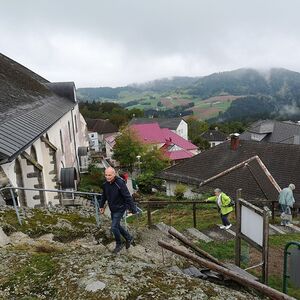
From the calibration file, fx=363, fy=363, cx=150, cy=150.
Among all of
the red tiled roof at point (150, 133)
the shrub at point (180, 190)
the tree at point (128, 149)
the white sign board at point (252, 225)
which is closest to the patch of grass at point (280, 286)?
the white sign board at point (252, 225)

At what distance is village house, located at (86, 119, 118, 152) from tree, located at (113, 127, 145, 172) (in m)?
28.7

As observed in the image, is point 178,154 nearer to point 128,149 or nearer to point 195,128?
point 128,149

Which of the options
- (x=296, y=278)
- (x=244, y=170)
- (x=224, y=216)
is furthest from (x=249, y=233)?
(x=244, y=170)

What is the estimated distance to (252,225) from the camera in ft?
21.3

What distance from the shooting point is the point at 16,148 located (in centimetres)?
1038

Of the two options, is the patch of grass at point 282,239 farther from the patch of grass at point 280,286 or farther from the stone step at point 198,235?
the patch of grass at point 280,286

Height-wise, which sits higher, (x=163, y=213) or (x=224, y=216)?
(x=224, y=216)

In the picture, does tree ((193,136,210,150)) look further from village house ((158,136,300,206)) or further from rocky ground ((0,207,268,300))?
rocky ground ((0,207,268,300))

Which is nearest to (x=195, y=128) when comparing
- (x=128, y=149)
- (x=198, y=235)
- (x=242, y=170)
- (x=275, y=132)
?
(x=275, y=132)

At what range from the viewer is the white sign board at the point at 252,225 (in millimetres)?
6224

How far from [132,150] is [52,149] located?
110ft

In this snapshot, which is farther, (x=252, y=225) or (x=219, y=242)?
(x=219, y=242)

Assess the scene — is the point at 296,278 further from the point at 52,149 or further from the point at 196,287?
the point at 52,149

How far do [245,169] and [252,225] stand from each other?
15286mm
